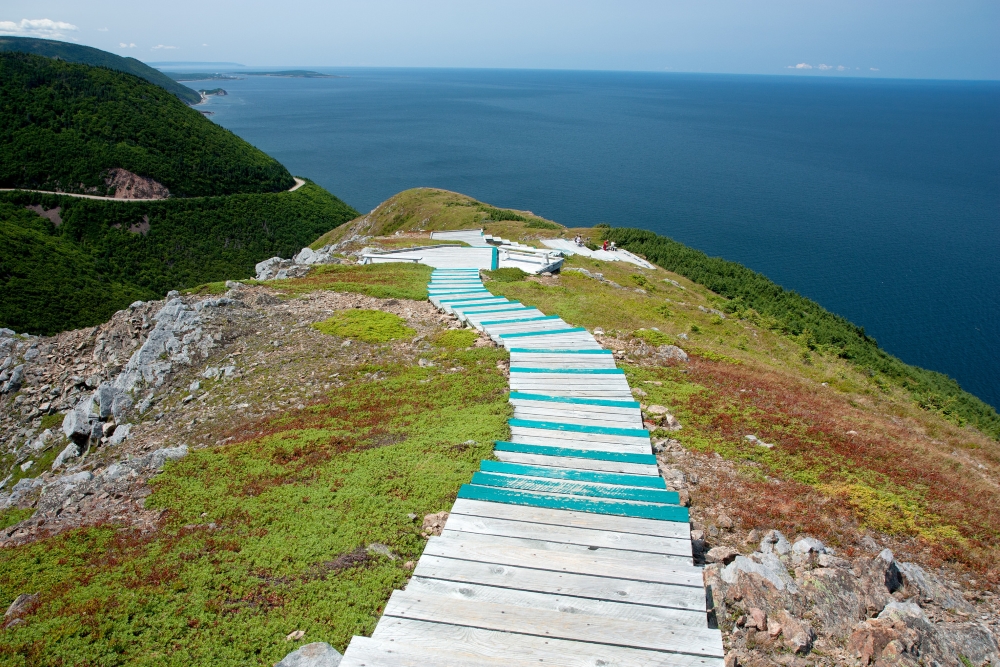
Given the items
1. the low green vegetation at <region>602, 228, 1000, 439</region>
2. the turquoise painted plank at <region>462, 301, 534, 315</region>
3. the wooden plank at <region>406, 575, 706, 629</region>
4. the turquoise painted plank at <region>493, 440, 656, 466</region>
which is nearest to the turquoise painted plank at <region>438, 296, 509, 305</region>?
the turquoise painted plank at <region>462, 301, 534, 315</region>

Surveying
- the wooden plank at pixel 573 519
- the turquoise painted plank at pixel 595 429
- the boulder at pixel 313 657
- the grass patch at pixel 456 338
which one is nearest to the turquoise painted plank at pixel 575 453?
the turquoise painted plank at pixel 595 429

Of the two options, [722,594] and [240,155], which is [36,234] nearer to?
[240,155]

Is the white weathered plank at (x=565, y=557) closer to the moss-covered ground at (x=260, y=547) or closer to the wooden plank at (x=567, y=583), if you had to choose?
the wooden plank at (x=567, y=583)

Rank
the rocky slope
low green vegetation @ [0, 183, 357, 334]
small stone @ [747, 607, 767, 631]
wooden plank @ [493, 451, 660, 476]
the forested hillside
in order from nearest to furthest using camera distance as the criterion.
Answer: small stone @ [747, 607, 767, 631] < the rocky slope < wooden plank @ [493, 451, 660, 476] < low green vegetation @ [0, 183, 357, 334] < the forested hillside

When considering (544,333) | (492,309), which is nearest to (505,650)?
(544,333)

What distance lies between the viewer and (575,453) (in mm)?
8719

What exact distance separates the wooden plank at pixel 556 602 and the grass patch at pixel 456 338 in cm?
939

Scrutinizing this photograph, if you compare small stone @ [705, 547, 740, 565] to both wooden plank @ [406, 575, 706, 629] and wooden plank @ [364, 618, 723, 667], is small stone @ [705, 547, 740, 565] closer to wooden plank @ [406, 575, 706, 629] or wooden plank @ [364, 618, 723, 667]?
wooden plank @ [406, 575, 706, 629]

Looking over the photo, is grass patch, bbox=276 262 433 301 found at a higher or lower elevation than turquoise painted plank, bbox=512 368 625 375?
lower

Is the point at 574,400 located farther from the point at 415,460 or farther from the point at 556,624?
the point at 556,624

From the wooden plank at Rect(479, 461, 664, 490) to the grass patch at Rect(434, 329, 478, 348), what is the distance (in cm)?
688

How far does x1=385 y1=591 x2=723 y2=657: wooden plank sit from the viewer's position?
16.2ft

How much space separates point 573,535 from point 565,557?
1.44 feet

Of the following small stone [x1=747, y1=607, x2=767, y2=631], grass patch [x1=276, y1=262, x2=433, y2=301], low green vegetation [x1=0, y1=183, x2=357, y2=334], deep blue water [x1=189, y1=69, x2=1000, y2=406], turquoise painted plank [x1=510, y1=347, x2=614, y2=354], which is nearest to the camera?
small stone [x1=747, y1=607, x2=767, y2=631]
